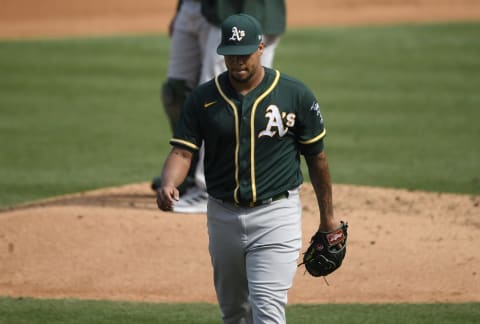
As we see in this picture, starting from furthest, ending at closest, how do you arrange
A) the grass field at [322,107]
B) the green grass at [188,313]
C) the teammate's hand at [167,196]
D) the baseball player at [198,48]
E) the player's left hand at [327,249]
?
the baseball player at [198,48] < the grass field at [322,107] < the green grass at [188,313] < the player's left hand at [327,249] < the teammate's hand at [167,196]

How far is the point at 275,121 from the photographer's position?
5086 mm

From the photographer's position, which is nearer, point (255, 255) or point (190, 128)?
point (255, 255)

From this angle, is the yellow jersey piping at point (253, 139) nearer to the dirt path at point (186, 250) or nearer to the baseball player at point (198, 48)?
the dirt path at point (186, 250)

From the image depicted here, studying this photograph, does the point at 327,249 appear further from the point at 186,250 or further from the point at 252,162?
the point at 186,250

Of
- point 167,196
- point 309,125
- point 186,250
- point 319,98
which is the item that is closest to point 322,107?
point 319,98

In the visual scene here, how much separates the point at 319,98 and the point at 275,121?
972 cm

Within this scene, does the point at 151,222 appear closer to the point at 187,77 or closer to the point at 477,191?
the point at 187,77

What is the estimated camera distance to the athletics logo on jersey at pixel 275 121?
5.08 metres

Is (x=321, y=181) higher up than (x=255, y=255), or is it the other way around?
(x=321, y=181)

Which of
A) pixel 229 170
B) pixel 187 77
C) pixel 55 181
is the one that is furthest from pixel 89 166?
pixel 229 170

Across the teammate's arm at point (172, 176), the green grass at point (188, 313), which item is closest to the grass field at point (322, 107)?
the green grass at point (188, 313)

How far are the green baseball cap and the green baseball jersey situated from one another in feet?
0.73

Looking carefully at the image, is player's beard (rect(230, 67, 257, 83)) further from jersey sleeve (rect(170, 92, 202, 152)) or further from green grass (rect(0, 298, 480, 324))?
green grass (rect(0, 298, 480, 324))

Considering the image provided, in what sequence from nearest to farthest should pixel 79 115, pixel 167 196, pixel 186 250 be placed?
pixel 167 196 → pixel 186 250 → pixel 79 115
